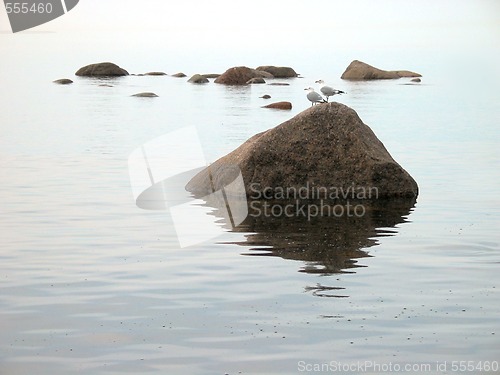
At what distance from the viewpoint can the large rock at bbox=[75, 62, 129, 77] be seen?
100000mm

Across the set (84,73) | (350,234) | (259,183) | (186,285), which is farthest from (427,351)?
(84,73)

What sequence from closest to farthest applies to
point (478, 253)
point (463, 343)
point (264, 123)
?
point (463, 343) < point (478, 253) < point (264, 123)

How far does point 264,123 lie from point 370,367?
104 ft

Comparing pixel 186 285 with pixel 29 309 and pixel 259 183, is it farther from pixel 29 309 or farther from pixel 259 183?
pixel 259 183

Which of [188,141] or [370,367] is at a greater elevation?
[370,367]

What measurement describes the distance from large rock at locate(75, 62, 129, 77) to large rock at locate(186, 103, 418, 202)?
8347 centimetres

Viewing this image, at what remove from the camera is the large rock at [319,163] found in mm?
18641

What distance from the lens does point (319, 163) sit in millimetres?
18703

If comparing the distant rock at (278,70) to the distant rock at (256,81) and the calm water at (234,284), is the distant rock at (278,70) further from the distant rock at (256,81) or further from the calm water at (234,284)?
the calm water at (234,284)

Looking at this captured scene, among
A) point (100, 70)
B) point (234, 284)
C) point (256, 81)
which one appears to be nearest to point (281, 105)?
point (256, 81)

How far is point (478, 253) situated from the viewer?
554 inches

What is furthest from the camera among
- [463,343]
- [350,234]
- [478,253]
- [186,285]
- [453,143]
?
[453,143]

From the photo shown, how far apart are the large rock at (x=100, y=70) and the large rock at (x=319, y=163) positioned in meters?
83.5

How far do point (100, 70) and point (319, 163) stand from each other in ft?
279
